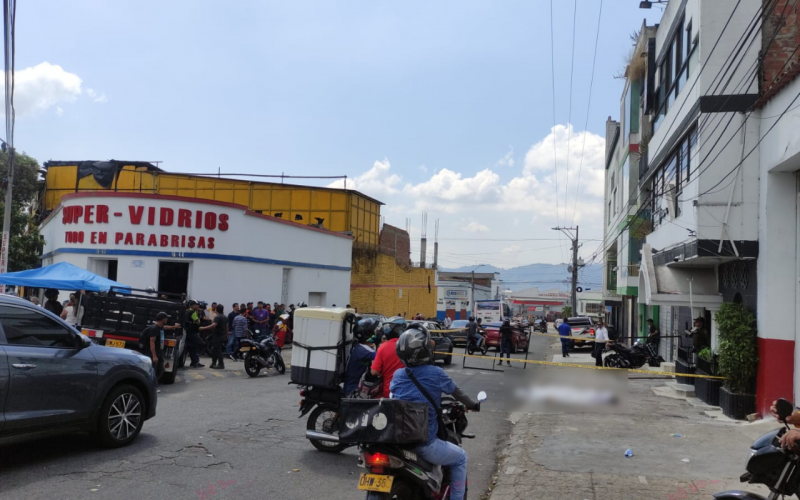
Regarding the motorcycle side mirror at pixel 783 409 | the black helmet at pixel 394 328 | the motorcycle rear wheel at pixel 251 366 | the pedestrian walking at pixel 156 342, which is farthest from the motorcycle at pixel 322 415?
the motorcycle rear wheel at pixel 251 366

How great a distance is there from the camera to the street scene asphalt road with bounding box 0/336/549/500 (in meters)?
6.18

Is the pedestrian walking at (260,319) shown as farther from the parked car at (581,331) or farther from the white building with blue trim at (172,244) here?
the parked car at (581,331)

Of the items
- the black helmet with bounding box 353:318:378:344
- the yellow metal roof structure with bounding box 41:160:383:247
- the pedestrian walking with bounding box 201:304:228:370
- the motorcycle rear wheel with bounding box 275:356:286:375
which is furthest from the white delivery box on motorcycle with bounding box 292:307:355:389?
the yellow metal roof structure with bounding box 41:160:383:247

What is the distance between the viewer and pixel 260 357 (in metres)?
15.3

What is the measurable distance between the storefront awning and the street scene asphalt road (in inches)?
194

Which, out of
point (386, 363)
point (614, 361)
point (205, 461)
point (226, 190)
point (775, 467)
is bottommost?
point (205, 461)

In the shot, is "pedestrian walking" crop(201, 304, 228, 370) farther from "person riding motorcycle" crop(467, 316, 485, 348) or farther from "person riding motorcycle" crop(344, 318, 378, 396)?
"person riding motorcycle" crop(467, 316, 485, 348)

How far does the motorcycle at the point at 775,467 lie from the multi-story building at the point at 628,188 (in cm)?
1721

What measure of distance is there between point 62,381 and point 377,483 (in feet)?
14.0

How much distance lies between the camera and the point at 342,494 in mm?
6332

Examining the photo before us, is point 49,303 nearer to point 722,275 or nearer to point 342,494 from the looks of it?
point 342,494

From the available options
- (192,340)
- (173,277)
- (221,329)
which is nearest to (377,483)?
(221,329)

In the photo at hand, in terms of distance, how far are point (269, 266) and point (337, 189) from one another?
11165 millimetres

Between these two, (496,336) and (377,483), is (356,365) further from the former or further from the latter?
(496,336)
